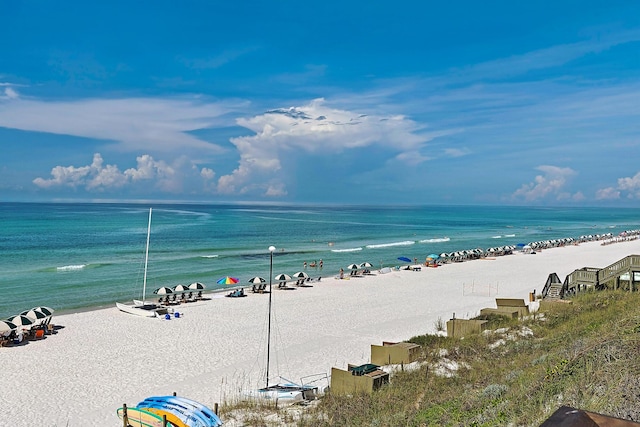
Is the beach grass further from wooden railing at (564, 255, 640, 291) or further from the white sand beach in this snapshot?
wooden railing at (564, 255, 640, 291)

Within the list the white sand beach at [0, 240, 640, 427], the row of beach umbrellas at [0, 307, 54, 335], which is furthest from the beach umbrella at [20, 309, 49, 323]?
the white sand beach at [0, 240, 640, 427]

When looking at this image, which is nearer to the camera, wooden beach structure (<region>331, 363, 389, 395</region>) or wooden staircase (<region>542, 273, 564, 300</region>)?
wooden beach structure (<region>331, 363, 389, 395</region>)

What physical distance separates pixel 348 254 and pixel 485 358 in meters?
44.9

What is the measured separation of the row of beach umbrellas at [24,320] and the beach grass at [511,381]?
1367 cm

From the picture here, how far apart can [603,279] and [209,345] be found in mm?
19481

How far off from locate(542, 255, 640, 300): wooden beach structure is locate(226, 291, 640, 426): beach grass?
6139 millimetres

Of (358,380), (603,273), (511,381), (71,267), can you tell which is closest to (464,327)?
(358,380)

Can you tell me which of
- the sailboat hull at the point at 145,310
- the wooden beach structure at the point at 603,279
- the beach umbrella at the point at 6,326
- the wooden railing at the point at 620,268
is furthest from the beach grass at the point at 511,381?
the sailboat hull at the point at 145,310

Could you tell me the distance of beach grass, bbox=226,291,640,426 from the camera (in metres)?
7.08

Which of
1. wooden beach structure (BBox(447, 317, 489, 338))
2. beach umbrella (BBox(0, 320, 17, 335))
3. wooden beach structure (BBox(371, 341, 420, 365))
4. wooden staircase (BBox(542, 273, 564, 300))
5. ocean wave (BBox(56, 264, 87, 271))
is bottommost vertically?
ocean wave (BBox(56, 264, 87, 271))

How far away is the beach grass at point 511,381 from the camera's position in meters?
7.08

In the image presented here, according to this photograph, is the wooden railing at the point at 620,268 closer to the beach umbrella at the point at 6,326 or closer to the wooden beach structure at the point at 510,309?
the wooden beach structure at the point at 510,309

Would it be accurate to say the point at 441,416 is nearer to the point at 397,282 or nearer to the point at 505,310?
the point at 505,310

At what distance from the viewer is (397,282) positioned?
38.3m
